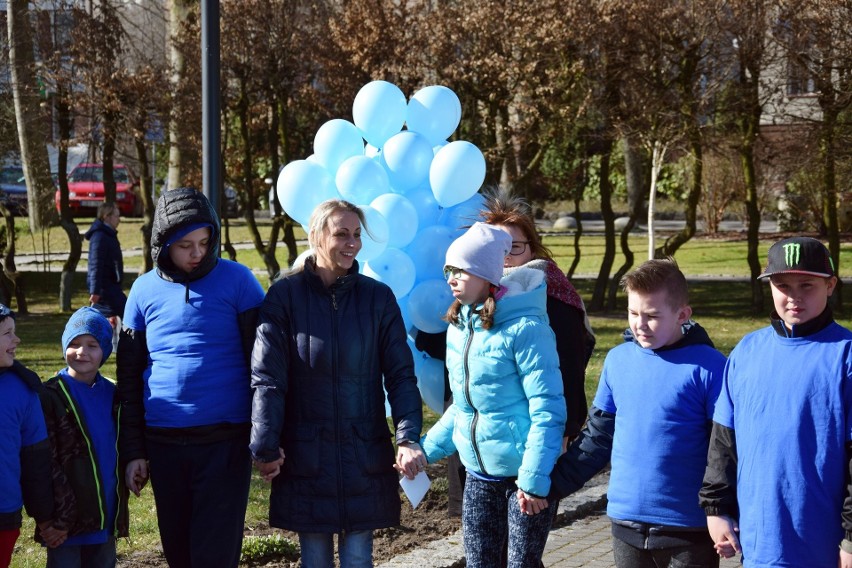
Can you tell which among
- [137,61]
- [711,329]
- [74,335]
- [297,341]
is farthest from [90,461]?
[137,61]

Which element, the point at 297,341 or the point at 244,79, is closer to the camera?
the point at 297,341

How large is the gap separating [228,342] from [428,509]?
2769 mm

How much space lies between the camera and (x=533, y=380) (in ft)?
13.5

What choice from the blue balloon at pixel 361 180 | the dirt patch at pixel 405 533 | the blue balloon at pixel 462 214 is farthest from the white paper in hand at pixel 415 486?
the blue balloon at pixel 361 180

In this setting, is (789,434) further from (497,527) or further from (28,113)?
(28,113)

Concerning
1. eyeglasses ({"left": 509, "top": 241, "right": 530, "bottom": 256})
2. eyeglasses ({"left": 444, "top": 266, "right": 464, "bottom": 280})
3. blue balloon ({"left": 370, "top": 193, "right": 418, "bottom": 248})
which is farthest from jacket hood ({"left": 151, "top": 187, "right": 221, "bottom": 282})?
blue balloon ({"left": 370, "top": 193, "right": 418, "bottom": 248})

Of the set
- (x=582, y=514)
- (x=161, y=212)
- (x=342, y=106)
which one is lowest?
(x=582, y=514)

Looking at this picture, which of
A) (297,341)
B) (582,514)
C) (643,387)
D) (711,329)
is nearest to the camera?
(643,387)

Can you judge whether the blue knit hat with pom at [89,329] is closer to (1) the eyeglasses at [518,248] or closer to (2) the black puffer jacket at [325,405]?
(2) the black puffer jacket at [325,405]

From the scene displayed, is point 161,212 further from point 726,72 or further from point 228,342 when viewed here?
point 726,72

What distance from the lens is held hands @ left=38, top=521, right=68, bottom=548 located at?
14.0 ft

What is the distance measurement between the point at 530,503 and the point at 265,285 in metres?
17.4

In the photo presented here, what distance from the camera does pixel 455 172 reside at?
618 cm

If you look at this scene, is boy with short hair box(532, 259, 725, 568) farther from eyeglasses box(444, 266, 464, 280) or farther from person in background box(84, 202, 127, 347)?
person in background box(84, 202, 127, 347)
